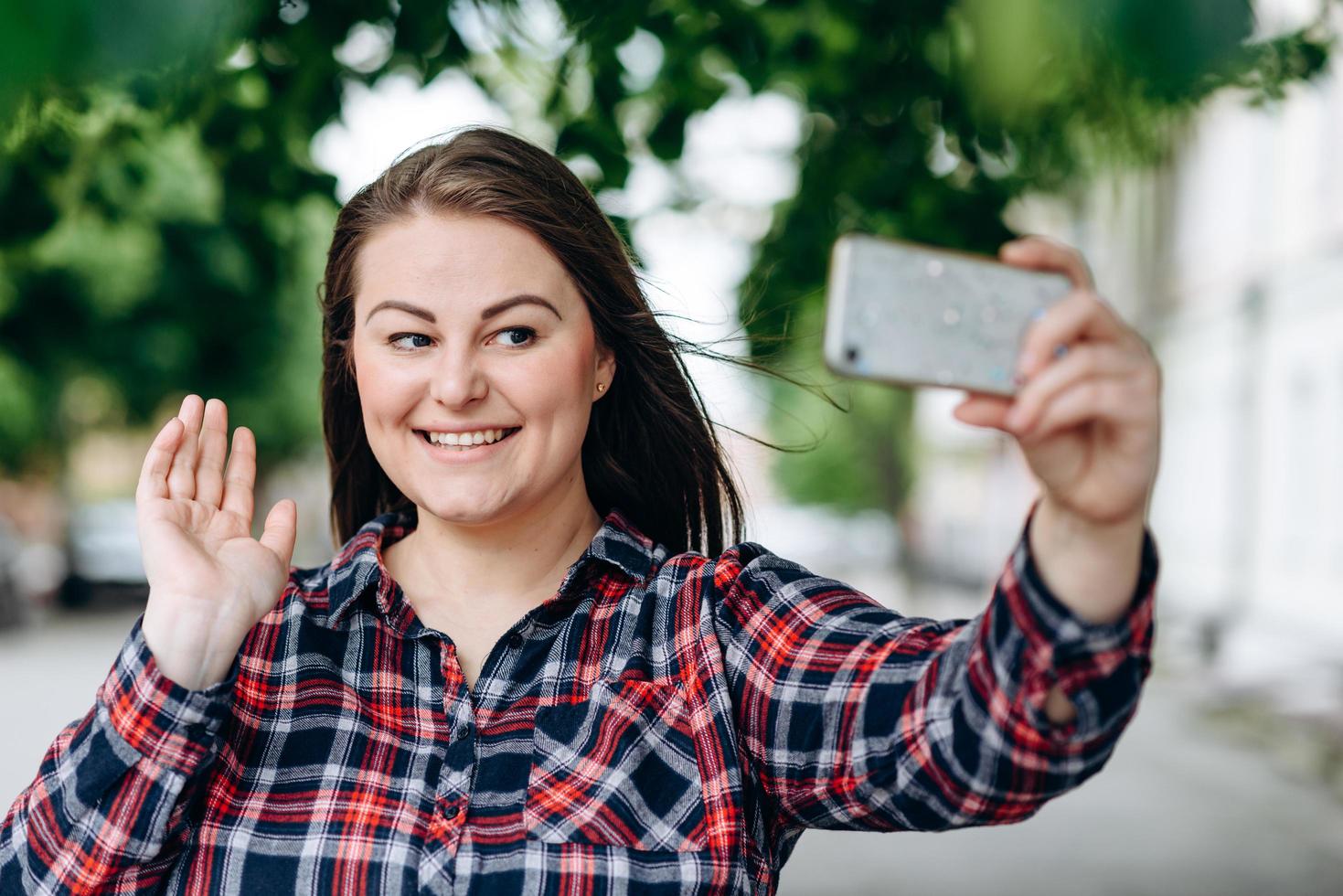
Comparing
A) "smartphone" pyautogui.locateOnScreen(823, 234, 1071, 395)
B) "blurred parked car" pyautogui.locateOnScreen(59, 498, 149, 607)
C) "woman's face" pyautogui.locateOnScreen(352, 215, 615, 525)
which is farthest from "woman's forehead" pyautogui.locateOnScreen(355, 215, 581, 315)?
"blurred parked car" pyautogui.locateOnScreen(59, 498, 149, 607)

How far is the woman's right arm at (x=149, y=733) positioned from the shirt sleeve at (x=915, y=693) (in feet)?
2.13

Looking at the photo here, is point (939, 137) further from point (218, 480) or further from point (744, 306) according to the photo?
point (218, 480)

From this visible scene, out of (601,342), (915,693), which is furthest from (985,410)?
(601,342)

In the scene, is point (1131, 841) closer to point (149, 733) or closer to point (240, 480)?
point (240, 480)

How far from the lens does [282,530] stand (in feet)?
6.23

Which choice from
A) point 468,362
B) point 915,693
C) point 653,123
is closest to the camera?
point 915,693

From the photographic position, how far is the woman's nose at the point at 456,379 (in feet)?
6.09

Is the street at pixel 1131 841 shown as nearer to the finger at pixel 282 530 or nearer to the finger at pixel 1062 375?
the finger at pixel 282 530

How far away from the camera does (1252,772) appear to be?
9.80 meters

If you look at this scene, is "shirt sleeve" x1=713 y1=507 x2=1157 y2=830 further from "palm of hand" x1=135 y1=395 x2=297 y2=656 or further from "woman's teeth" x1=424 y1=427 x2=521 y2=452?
"palm of hand" x1=135 y1=395 x2=297 y2=656

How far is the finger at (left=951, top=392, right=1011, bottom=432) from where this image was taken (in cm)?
121

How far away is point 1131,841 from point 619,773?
670cm

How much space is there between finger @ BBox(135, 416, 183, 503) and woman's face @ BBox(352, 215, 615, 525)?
0.89ft

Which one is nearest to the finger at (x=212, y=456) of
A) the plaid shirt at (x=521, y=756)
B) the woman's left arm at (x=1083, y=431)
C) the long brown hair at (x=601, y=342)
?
the plaid shirt at (x=521, y=756)
